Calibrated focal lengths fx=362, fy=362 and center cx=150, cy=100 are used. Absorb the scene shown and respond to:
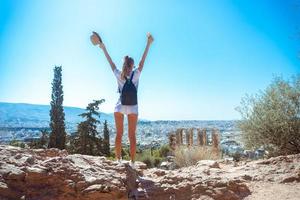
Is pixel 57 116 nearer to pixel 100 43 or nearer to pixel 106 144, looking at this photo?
pixel 106 144

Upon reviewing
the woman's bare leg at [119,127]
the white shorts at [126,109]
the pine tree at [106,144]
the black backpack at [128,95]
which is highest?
the black backpack at [128,95]

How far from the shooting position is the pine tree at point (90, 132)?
24.8 meters

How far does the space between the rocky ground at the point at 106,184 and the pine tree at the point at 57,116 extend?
19492mm

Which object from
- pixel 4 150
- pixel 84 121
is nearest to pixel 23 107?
pixel 84 121

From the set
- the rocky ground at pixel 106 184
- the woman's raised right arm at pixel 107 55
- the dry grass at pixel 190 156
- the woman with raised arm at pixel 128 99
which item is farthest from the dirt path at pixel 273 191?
the dry grass at pixel 190 156

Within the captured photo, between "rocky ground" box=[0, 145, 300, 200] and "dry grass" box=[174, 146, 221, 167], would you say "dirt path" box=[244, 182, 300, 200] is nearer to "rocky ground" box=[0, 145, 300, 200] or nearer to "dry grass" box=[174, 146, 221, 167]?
"rocky ground" box=[0, 145, 300, 200]

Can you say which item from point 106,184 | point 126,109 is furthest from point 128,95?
point 106,184

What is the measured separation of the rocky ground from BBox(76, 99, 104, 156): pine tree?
61.7 feet

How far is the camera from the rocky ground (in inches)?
197

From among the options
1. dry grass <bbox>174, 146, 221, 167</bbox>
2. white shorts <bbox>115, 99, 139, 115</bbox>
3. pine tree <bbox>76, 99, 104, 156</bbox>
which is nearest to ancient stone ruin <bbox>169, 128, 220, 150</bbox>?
dry grass <bbox>174, 146, 221, 167</bbox>

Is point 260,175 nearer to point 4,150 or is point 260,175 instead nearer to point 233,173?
point 233,173

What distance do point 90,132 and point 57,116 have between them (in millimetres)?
2733

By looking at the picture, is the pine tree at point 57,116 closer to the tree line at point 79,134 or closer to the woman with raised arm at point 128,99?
the tree line at point 79,134

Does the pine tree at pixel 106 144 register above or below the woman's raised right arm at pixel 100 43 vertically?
below
